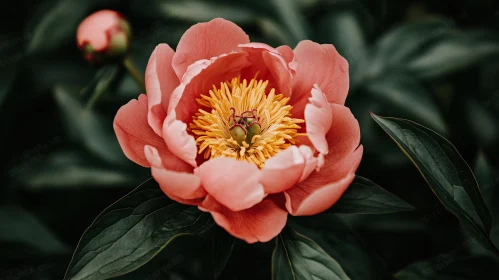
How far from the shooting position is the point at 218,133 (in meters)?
1.11

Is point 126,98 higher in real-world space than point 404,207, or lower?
higher

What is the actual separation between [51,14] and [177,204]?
649 millimetres

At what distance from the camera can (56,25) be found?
1364 millimetres

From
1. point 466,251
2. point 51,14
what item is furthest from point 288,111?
point 51,14

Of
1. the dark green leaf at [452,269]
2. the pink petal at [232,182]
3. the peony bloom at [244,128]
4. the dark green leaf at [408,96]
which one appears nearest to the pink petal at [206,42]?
the peony bloom at [244,128]

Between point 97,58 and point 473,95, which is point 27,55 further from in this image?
point 473,95

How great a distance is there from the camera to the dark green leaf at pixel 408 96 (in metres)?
1.34

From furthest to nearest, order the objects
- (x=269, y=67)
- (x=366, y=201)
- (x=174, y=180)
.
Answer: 1. (x=269, y=67)
2. (x=366, y=201)
3. (x=174, y=180)

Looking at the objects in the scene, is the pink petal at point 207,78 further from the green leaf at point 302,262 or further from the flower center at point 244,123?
the green leaf at point 302,262

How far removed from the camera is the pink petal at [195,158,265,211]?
2.86 feet

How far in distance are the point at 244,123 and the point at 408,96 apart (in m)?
0.48

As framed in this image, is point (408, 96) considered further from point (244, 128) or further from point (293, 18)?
point (244, 128)

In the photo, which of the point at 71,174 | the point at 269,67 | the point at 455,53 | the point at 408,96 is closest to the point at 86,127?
the point at 71,174

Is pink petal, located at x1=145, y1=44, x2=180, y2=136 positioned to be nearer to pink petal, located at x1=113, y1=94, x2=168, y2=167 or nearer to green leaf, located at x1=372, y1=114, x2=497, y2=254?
pink petal, located at x1=113, y1=94, x2=168, y2=167
